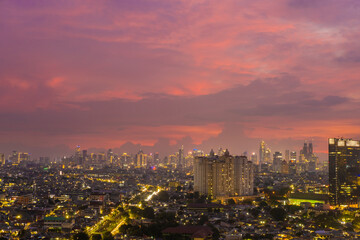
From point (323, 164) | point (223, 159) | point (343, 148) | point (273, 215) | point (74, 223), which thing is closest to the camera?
point (74, 223)

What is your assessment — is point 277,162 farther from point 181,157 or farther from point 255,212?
point 255,212

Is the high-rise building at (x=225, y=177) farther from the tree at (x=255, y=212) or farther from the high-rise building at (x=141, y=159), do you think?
the high-rise building at (x=141, y=159)

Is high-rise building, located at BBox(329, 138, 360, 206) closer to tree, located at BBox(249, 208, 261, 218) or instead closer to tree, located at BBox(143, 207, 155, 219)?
tree, located at BBox(249, 208, 261, 218)

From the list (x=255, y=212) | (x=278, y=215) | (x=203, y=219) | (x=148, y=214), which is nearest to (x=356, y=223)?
(x=278, y=215)

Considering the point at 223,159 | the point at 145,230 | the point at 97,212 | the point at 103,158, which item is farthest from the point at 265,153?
the point at 145,230

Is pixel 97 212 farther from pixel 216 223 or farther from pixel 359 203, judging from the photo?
pixel 359 203

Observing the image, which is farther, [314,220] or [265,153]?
[265,153]

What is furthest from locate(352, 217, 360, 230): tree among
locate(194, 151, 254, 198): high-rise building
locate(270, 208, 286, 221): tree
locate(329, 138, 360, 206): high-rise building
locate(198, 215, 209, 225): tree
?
locate(194, 151, 254, 198): high-rise building
